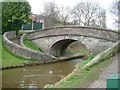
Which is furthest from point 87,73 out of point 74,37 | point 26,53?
point 74,37

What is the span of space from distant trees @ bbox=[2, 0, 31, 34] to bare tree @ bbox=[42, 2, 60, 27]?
74.9 ft

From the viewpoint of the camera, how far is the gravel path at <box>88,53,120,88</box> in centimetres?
966

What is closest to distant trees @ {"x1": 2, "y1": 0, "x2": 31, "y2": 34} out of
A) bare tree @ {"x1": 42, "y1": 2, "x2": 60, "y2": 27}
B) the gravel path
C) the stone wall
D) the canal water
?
the stone wall

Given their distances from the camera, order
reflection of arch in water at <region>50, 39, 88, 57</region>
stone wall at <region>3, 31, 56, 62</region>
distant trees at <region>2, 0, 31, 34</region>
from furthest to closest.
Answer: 1. reflection of arch in water at <region>50, 39, 88, 57</region>
2. distant trees at <region>2, 0, 31, 34</region>
3. stone wall at <region>3, 31, 56, 62</region>

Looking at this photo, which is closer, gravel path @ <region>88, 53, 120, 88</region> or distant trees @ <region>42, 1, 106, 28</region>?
gravel path @ <region>88, 53, 120, 88</region>

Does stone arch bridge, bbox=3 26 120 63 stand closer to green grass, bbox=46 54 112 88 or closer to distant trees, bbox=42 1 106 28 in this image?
green grass, bbox=46 54 112 88

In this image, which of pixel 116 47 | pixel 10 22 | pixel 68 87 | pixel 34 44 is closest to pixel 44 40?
pixel 34 44

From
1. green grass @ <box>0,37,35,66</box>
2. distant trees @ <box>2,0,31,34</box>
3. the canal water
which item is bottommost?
the canal water

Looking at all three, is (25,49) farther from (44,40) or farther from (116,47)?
(116,47)

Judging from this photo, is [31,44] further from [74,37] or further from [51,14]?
[51,14]

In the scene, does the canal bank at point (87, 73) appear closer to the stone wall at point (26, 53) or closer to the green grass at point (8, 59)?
the green grass at point (8, 59)

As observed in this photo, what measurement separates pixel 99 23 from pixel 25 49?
39.6 metres

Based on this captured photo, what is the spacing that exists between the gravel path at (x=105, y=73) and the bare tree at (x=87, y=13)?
146 feet

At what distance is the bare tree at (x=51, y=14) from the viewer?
57250 millimetres
